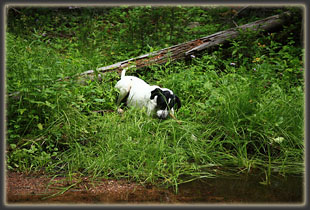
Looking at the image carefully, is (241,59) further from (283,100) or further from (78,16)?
(78,16)


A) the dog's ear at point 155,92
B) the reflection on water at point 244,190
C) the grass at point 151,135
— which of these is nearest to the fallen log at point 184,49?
the grass at point 151,135

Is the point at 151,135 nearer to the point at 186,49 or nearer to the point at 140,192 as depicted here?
the point at 140,192

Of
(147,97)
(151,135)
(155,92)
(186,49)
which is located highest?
(186,49)

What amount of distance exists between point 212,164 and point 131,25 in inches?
186

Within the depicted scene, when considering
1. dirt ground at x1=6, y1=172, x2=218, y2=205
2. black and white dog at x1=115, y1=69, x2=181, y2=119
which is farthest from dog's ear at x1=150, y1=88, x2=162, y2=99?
dirt ground at x1=6, y1=172, x2=218, y2=205

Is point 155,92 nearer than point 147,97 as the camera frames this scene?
Yes

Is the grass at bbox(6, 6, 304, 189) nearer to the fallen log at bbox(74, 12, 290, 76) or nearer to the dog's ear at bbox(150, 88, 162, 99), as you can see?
the dog's ear at bbox(150, 88, 162, 99)

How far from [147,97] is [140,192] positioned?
1.86 m

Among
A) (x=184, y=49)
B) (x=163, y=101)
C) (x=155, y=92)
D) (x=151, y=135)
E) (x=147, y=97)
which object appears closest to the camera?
(x=151, y=135)

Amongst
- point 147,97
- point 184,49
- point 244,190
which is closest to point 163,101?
point 147,97

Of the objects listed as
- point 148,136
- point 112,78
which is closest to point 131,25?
point 112,78

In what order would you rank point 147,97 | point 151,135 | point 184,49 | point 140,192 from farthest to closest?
point 184,49, point 147,97, point 151,135, point 140,192

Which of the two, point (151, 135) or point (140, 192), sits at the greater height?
point (151, 135)

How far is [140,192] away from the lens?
130 inches
